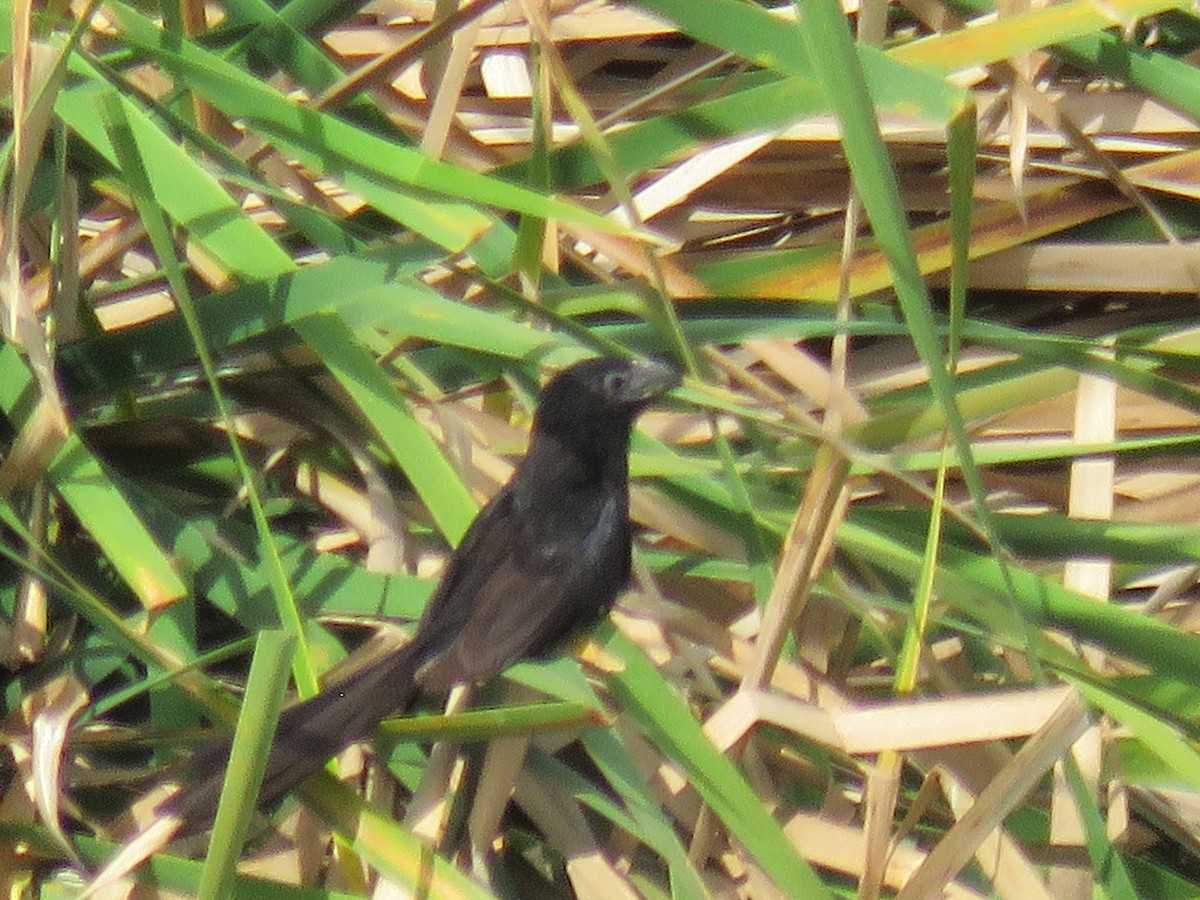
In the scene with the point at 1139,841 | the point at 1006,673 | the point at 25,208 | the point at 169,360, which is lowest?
the point at 1139,841

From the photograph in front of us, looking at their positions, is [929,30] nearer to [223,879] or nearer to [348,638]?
[348,638]

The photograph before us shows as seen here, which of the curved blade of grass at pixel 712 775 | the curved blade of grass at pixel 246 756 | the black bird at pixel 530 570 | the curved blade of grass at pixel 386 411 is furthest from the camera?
the curved blade of grass at pixel 386 411

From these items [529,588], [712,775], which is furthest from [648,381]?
[712,775]

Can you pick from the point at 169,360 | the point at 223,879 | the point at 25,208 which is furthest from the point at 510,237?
the point at 223,879

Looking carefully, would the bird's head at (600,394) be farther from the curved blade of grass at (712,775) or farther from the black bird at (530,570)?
the curved blade of grass at (712,775)

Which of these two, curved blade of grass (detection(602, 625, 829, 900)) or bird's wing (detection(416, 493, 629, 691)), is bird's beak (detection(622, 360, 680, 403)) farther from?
curved blade of grass (detection(602, 625, 829, 900))

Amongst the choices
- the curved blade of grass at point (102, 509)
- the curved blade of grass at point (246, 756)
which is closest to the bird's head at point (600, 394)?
the curved blade of grass at point (102, 509)

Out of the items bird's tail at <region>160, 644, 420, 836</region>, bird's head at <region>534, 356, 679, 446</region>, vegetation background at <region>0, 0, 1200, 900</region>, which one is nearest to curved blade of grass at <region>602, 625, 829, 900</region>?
vegetation background at <region>0, 0, 1200, 900</region>
